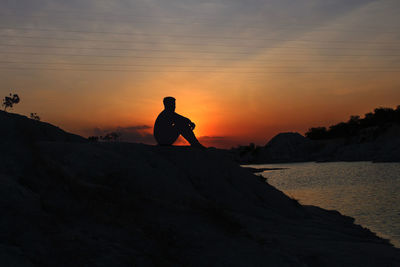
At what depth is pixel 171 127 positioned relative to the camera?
58.3ft

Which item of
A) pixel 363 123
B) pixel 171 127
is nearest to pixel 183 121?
pixel 171 127

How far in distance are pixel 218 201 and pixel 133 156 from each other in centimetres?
406

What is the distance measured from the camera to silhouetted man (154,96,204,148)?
17734mm

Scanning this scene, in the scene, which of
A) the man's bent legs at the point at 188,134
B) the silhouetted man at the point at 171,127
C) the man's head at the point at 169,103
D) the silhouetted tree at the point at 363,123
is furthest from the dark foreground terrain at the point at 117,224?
the silhouetted tree at the point at 363,123

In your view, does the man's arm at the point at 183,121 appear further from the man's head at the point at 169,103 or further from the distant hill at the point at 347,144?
the distant hill at the point at 347,144

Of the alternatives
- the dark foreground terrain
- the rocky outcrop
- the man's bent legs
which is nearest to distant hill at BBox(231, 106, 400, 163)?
the rocky outcrop

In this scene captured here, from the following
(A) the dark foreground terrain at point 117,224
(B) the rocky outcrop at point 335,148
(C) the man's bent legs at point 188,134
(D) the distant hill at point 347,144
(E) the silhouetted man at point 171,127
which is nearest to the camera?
(A) the dark foreground terrain at point 117,224

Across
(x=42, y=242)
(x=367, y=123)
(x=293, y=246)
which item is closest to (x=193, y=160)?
(x=293, y=246)

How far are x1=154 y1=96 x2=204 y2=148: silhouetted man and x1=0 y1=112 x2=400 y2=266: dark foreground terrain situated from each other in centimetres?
373

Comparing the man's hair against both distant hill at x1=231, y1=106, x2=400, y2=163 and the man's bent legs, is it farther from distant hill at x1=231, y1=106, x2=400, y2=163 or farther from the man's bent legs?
distant hill at x1=231, y1=106, x2=400, y2=163

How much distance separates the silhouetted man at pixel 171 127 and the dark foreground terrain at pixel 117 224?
3.73 metres

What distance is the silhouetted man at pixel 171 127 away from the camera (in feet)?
58.2

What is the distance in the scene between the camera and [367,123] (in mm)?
160500

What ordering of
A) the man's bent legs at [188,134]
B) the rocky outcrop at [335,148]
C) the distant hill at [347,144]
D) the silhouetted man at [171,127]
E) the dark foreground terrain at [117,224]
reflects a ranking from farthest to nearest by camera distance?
1. the distant hill at [347,144]
2. the rocky outcrop at [335,148]
3. the man's bent legs at [188,134]
4. the silhouetted man at [171,127]
5. the dark foreground terrain at [117,224]
